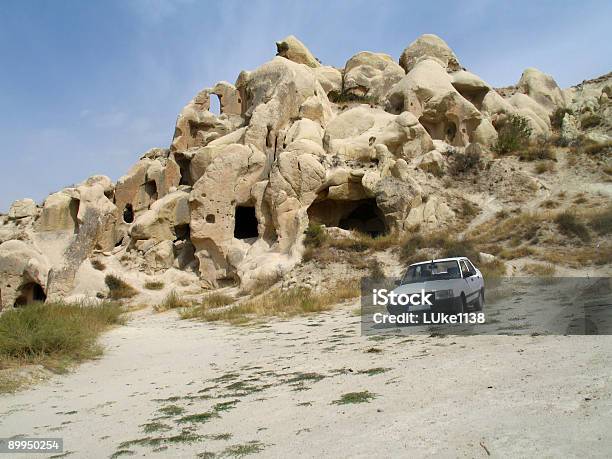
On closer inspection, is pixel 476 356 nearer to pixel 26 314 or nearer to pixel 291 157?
pixel 26 314

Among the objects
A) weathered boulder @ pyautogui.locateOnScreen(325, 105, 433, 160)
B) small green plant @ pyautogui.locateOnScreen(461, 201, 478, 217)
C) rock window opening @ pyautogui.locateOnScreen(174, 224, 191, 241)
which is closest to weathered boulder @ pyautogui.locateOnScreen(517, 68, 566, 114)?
weathered boulder @ pyautogui.locateOnScreen(325, 105, 433, 160)

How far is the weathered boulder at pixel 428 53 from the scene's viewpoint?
3167 centimetres

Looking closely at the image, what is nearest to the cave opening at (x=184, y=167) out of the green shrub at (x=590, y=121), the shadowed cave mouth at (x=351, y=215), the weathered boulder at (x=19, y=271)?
the weathered boulder at (x=19, y=271)

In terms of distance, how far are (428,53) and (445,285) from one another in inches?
1060

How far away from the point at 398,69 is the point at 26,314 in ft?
85.5

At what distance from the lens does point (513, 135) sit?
24688 mm

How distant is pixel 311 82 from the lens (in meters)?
25.6

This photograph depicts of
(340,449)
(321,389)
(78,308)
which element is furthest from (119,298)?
(340,449)

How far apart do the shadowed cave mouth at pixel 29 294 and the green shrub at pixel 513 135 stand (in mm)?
21900

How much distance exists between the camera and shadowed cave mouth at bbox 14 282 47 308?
853 inches

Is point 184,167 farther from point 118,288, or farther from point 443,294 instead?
point 443,294

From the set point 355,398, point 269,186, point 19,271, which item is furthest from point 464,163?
point 19,271

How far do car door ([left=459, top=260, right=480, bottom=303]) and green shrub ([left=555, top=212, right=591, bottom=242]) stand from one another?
7589 mm

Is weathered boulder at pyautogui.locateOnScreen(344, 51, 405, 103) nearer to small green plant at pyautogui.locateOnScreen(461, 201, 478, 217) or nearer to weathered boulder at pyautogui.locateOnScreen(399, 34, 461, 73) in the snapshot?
weathered boulder at pyautogui.locateOnScreen(399, 34, 461, 73)
